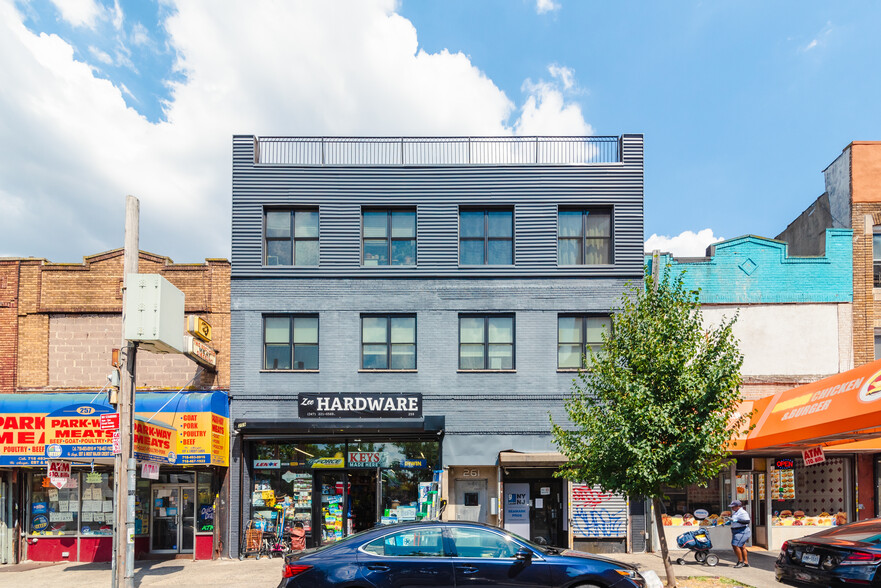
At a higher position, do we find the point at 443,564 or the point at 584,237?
the point at 584,237

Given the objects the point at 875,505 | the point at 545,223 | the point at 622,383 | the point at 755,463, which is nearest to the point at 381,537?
the point at 622,383

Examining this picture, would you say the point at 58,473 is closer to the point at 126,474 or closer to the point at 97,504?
the point at 97,504

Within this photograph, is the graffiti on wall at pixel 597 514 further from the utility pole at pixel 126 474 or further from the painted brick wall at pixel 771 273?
the utility pole at pixel 126 474

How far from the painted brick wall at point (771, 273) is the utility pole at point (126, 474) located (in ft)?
45.1

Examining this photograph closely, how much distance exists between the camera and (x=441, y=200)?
19578 millimetres

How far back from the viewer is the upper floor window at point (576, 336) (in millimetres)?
19172

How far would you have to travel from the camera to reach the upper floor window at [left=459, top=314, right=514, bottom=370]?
19.2 metres

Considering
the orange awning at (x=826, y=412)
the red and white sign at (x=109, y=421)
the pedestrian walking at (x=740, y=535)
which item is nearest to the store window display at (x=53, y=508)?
the red and white sign at (x=109, y=421)

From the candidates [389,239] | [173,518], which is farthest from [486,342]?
[173,518]

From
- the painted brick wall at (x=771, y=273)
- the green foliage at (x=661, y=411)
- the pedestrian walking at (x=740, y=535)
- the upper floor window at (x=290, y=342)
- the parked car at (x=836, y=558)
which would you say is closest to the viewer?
the parked car at (x=836, y=558)

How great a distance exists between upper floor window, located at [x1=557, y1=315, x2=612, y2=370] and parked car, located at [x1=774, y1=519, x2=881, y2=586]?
7.76 meters

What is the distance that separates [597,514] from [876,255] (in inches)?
419

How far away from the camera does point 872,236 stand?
2003 centimetres

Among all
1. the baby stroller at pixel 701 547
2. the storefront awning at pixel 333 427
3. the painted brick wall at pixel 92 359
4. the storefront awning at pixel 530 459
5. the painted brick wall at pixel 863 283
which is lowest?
the baby stroller at pixel 701 547
